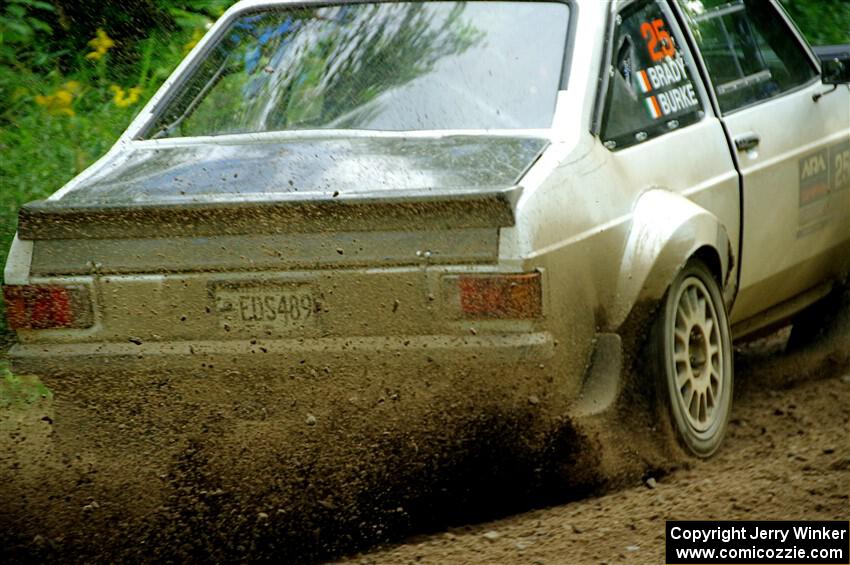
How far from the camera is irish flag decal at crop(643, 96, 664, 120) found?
5.18m

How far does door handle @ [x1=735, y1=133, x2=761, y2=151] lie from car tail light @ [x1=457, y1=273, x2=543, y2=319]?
5.56 ft

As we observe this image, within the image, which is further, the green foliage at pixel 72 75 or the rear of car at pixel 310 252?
the green foliage at pixel 72 75

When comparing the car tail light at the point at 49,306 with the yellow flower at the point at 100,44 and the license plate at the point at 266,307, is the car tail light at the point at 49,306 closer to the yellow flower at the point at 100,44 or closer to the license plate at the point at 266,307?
the license plate at the point at 266,307

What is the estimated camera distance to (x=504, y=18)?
516cm

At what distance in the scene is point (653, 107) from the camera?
5.20m

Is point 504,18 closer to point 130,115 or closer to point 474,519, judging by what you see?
point 474,519

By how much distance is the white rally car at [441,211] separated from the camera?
421 centimetres

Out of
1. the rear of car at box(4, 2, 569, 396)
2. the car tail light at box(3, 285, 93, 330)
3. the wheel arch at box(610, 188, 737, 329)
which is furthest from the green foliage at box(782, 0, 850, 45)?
the car tail light at box(3, 285, 93, 330)

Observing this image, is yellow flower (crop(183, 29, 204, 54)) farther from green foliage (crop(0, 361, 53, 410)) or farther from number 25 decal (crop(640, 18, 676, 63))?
number 25 decal (crop(640, 18, 676, 63))

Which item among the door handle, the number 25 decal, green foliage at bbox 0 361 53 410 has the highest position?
the number 25 decal

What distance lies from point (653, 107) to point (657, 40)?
364 millimetres

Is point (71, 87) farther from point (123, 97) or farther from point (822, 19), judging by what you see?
point (822, 19)

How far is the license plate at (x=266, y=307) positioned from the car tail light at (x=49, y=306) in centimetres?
41

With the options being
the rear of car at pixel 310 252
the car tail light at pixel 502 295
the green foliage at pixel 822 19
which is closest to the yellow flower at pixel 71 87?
the rear of car at pixel 310 252
